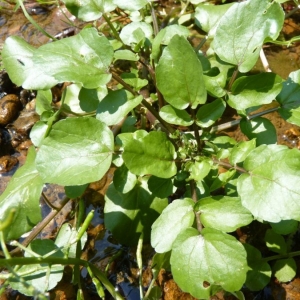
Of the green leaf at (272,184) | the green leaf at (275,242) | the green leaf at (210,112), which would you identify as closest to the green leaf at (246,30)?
the green leaf at (210,112)

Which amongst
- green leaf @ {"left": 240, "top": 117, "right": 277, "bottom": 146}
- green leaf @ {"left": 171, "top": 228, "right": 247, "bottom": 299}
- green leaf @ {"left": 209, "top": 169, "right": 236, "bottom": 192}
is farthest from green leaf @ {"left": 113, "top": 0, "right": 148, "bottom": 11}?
green leaf @ {"left": 171, "top": 228, "right": 247, "bottom": 299}

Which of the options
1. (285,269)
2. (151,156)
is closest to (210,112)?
(151,156)

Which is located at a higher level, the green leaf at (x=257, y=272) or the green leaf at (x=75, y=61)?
the green leaf at (x=75, y=61)

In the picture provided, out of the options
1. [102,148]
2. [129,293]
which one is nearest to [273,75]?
[102,148]

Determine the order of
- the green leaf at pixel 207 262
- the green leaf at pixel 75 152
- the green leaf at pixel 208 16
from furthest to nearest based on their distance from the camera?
the green leaf at pixel 208 16 → the green leaf at pixel 75 152 → the green leaf at pixel 207 262

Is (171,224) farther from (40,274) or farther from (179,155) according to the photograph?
(40,274)

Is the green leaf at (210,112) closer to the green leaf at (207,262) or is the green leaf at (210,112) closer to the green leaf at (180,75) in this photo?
the green leaf at (180,75)

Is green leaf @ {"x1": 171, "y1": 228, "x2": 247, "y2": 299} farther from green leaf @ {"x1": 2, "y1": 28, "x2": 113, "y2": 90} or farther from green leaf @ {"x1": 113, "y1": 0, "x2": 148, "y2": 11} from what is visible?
green leaf @ {"x1": 113, "y1": 0, "x2": 148, "y2": 11}

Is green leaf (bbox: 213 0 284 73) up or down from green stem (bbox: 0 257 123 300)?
up
